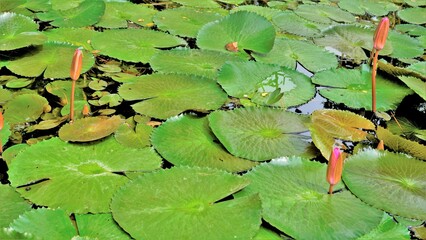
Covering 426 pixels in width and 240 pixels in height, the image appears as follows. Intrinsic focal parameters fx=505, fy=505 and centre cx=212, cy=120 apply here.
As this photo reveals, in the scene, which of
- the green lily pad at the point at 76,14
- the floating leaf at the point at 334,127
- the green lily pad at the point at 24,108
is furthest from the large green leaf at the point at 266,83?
the green lily pad at the point at 76,14

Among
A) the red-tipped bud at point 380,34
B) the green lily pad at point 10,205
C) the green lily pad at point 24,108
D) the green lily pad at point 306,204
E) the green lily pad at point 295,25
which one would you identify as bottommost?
the green lily pad at point 24,108

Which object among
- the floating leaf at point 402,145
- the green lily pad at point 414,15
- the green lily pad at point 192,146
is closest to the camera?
the green lily pad at point 192,146

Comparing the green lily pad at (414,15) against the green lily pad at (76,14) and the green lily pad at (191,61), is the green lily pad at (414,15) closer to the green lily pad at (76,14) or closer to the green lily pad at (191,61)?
the green lily pad at (191,61)

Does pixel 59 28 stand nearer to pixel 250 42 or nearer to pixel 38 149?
pixel 250 42

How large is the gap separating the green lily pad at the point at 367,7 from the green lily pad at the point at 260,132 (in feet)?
7.19

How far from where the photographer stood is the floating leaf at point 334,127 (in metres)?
2.14

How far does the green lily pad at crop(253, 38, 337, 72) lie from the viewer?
10.0 feet

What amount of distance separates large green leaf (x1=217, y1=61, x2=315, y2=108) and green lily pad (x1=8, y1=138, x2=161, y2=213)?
76 centimetres

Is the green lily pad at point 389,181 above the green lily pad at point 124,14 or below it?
above

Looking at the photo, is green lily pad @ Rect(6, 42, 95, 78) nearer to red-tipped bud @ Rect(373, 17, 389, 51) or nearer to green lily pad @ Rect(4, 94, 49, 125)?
green lily pad @ Rect(4, 94, 49, 125)

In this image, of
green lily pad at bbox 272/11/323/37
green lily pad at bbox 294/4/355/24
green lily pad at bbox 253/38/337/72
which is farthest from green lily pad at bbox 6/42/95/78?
green lily pad at bbox 294/4/355/24

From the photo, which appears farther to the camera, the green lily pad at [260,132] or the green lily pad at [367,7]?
the green lily pad at [367,7]

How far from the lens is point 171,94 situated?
2555 mm

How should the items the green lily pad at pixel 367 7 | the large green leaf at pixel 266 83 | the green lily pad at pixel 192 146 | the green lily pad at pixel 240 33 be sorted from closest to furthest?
1. the green lily pad at pixel 192 146
2. the large green leaf at pixel 266 83
3. the green lily pad at pixel 240 33
4. the green lily pad at pixel 367 7
